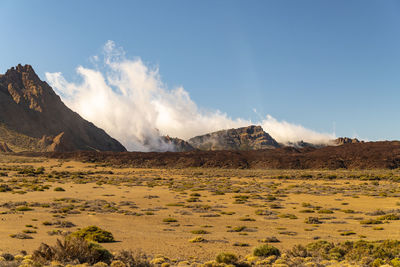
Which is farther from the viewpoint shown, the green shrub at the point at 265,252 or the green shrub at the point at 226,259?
the green shrub at the point at 265,252

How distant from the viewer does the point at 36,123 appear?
177 m

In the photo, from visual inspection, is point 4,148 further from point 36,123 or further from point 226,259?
point 226,259

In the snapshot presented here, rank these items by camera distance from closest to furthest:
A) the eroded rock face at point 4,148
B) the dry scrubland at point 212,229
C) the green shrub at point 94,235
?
the dry scrubland at point 212,229, the green shrub at point 94,235, the eroded rock face at point 4,148

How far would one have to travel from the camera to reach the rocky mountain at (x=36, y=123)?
156m

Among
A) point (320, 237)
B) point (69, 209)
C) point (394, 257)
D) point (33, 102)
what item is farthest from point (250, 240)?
point (33, 102)

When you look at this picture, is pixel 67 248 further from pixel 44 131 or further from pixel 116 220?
pixel 44 131

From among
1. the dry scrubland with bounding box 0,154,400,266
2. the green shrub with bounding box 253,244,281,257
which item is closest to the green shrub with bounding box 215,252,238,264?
the dry scrubland with bounding box 0,154,400,266

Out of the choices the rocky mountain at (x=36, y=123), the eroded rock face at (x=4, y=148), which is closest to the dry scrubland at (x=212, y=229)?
the eroded rock face at (x=4, y=148)

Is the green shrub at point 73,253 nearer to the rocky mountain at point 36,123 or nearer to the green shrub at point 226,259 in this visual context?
the green shrub at point 226,259

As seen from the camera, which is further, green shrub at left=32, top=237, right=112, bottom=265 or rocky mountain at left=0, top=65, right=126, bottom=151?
rocky mountain at left=0, top=65, right=126, bottom=151

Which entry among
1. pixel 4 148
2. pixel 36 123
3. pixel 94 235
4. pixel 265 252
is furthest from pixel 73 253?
pixel 36 123

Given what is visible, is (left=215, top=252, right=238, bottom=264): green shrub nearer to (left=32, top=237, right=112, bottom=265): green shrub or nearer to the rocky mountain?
(left=32, top=237, right=112, bottom=265): green shrub

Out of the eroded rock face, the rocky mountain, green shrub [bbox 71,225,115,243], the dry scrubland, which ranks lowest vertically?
the dry scrubland

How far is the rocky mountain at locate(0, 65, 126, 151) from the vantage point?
510ft
